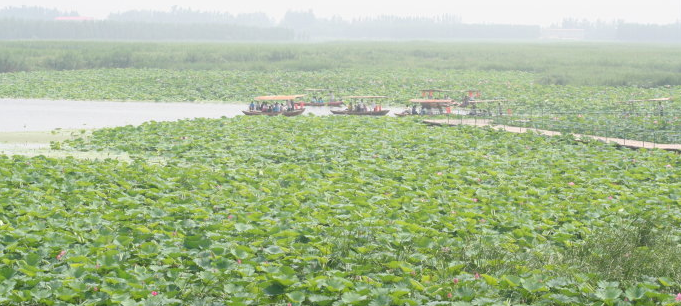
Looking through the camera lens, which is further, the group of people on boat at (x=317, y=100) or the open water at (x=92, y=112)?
the group of people on boat at (x=317, y=100)

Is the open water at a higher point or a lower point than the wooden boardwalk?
lower

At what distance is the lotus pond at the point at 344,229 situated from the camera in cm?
725

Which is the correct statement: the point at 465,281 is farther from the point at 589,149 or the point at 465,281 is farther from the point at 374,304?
the point at 589,149

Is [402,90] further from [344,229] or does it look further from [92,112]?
[344,229]

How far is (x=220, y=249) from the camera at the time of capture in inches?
323

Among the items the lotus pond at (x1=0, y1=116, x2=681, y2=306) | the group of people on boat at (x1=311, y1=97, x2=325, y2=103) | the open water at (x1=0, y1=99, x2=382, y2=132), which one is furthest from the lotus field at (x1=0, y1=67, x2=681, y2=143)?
the lotus pond at (x1=0, y1=116, x2=681, y2=306)

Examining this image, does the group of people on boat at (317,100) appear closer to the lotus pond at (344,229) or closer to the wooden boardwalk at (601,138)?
the wooden boardwalk at (601,138)

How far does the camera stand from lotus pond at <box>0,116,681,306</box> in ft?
23.8

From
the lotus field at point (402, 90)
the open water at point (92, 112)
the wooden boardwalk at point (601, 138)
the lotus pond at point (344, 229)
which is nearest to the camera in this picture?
the lotus pond at point (344, 229)

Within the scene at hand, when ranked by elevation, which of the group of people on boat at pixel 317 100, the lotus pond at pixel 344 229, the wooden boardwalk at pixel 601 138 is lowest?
the group of people on boat at pixel 317 100

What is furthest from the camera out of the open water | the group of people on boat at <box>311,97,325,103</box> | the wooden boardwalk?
the group of people on boat at <box>311,97,325,103</box>

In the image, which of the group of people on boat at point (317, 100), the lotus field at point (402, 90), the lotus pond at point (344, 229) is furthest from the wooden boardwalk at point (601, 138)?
the group of people on boat at point (317, 100)

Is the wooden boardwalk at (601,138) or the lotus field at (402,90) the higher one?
the wooden boardwalk at (601,138)

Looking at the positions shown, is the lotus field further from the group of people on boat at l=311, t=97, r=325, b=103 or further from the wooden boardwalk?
the group of people on boat at l=311, t=97, r=325, b=103
